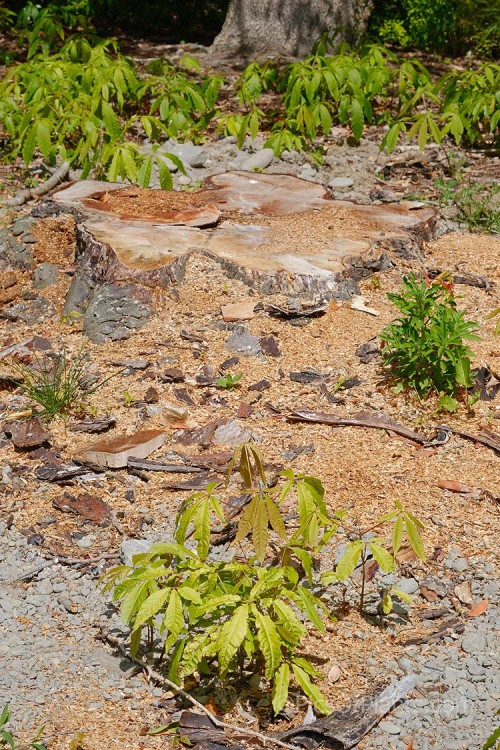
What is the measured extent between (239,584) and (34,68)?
210 inches

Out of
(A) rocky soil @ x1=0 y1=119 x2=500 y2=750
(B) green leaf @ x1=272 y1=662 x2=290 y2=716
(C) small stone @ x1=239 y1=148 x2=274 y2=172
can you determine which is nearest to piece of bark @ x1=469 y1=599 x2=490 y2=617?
(A) rocky soil @ x1=0 y1=119 x2=500 y2=750

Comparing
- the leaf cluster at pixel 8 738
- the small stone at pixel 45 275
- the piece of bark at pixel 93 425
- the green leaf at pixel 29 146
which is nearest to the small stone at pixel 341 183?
the green leaf at pixel 29 146

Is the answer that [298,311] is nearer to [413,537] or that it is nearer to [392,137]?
[413,537]

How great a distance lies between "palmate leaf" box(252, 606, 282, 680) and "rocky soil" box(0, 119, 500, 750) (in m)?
0.24

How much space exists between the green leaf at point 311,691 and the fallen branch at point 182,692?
0.37ft

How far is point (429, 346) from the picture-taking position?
3.67m

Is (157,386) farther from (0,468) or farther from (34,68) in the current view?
(34,68)

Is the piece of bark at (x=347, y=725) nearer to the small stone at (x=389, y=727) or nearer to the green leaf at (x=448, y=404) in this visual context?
the small stone at (x=389, y=727)

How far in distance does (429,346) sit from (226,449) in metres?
0.87

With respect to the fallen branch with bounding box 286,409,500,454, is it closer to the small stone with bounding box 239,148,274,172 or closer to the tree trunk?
the small stone with bounding box 239,148,274,172

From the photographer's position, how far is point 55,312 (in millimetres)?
4660

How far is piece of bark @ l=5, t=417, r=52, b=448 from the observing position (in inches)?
142

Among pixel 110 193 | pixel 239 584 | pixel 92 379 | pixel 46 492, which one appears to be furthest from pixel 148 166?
pixel 239 584

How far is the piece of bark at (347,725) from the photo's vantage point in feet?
7.69
